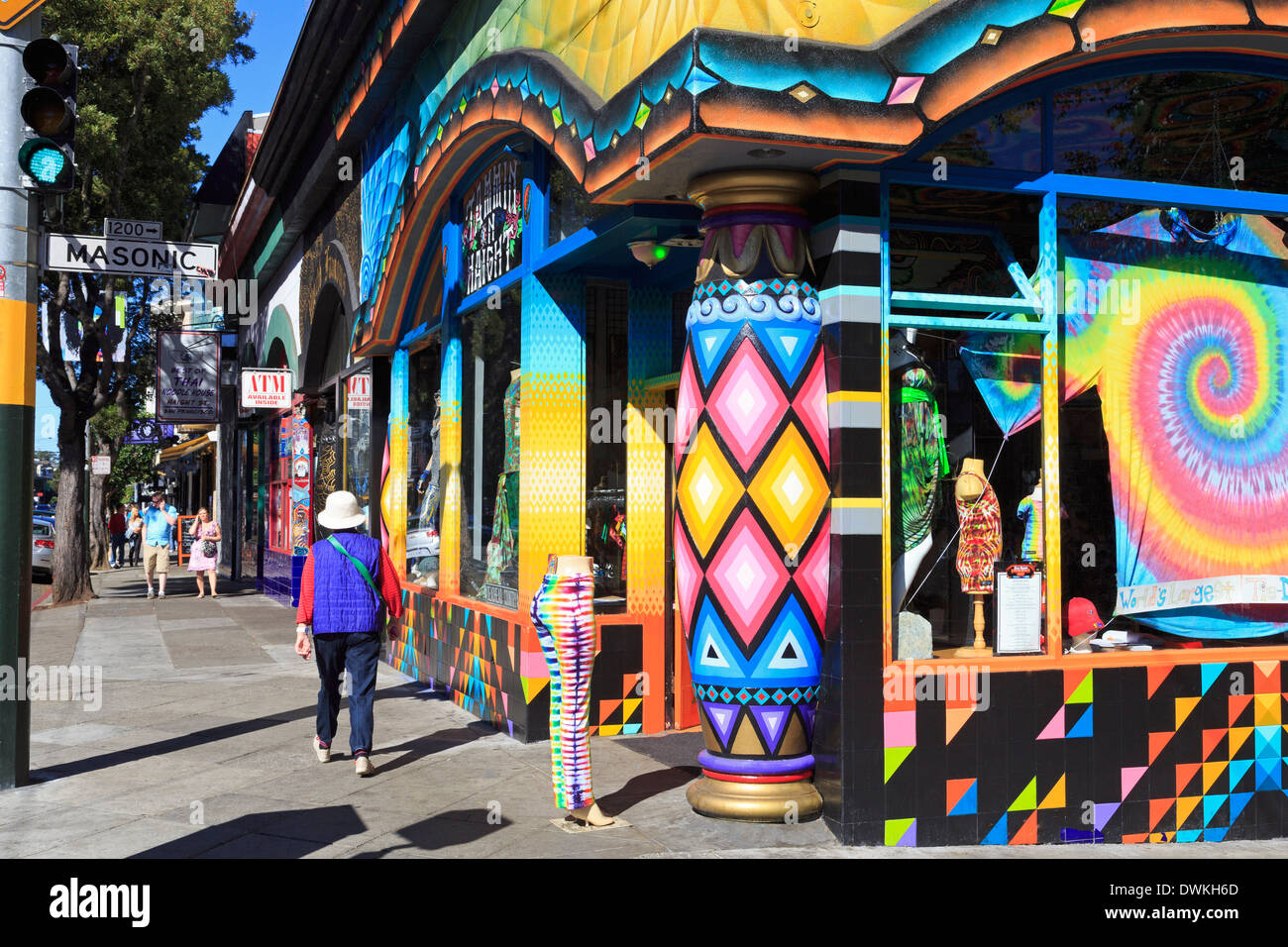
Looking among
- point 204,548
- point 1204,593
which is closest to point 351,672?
point 1204,593

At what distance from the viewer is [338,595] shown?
8.26 m

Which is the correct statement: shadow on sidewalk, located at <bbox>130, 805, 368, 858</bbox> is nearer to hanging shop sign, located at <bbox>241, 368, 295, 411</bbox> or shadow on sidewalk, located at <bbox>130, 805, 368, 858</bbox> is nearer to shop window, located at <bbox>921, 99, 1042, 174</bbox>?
shop window, located at <bbox>921, 99, 1042, 174</bbox>

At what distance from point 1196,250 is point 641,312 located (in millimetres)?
4058

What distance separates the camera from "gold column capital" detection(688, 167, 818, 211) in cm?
655

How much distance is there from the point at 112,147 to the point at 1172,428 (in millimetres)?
19712

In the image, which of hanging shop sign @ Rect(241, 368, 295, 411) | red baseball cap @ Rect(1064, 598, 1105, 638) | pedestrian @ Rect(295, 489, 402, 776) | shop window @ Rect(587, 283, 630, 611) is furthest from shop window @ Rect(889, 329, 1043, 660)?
hanging shop sign @ Rect(241, 368, 295, 411)

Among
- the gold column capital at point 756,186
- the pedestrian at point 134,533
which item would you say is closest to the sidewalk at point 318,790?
the gold column capital at point 756,186

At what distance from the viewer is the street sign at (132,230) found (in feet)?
28.7

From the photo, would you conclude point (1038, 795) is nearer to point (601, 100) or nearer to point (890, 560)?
point (890, 560)

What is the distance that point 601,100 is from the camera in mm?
7340

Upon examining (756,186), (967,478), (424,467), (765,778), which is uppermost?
(756,186)

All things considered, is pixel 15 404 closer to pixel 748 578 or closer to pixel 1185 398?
pixel 748 578

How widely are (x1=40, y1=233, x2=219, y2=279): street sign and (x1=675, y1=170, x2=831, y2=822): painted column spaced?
441cm
